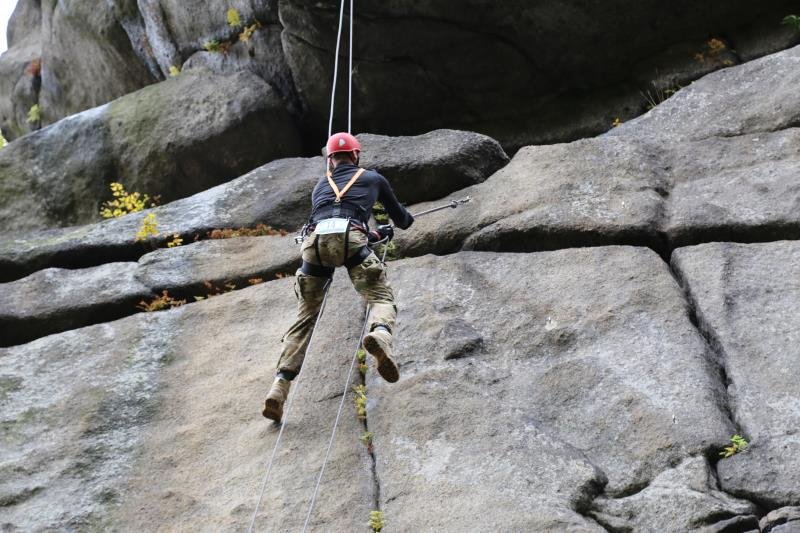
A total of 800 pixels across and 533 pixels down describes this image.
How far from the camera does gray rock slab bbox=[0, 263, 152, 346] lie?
1287cm

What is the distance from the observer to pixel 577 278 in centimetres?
1127

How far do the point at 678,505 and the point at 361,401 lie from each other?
10.2ft

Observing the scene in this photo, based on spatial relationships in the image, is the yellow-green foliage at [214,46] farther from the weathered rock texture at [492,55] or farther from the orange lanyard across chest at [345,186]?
the orange lanyard across chest at [345,186]

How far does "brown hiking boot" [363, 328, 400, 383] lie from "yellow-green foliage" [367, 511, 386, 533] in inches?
45.2

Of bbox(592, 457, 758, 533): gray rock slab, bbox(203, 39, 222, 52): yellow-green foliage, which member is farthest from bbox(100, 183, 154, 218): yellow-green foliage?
bbox(592, 457, 758, 533): gray rock slab

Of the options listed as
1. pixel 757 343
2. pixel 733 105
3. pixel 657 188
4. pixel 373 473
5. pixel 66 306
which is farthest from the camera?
pixel 733 105

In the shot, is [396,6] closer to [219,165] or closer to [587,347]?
[219,165]

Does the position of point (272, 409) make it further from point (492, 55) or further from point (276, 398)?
point (492, 55)

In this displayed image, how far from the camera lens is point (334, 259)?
10062 mm

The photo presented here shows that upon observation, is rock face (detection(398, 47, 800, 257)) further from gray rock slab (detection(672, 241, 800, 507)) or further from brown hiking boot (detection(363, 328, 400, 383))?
brown hiking boot (detection(363, 328, 400, 383))

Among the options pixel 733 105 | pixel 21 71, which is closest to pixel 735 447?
pixel 733 105

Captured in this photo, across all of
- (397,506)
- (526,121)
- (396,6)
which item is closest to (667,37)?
(526,121)

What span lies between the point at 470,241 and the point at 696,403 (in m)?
3.71

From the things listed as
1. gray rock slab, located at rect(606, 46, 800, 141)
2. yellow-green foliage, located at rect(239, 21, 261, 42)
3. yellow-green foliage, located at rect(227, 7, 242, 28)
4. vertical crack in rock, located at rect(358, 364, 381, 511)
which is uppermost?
yellow-green foliage, located at rect(227, 7, 242, 28)
